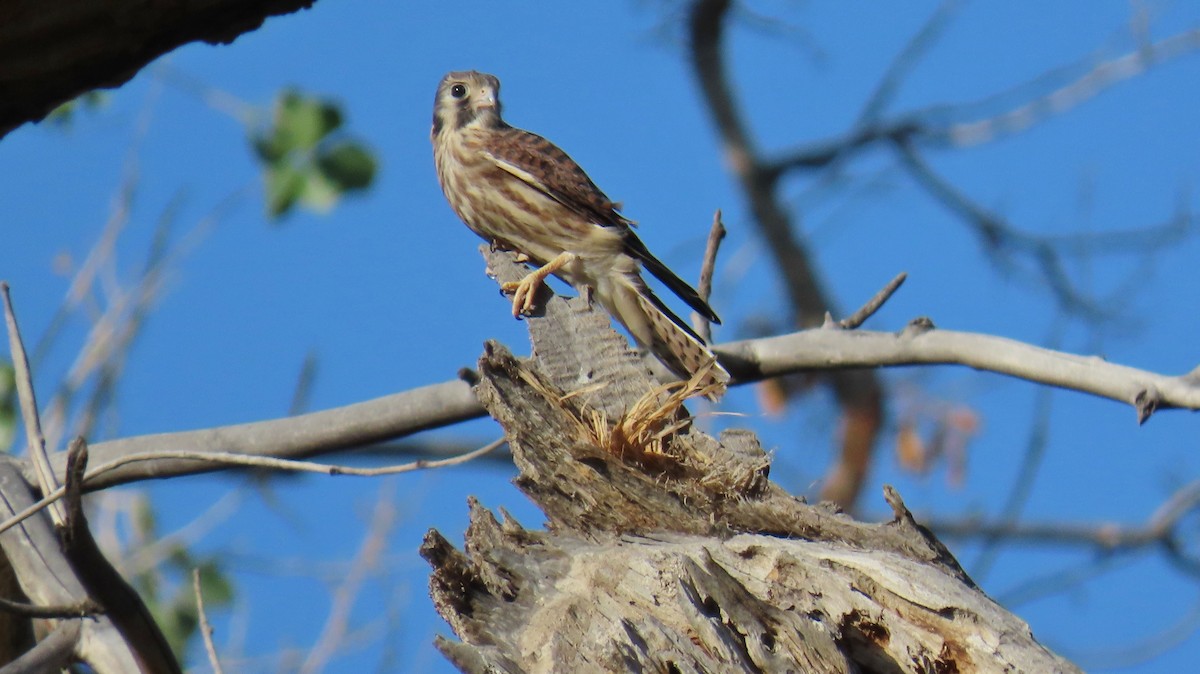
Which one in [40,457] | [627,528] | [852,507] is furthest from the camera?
[852,507]

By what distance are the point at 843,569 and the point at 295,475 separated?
3.05 metres

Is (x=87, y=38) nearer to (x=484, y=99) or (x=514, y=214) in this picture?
(x=514, y=214)

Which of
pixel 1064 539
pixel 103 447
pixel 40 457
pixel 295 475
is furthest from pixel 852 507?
pixel 40 457

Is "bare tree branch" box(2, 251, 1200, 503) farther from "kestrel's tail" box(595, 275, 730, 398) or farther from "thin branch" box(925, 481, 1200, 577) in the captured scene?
"thin branch" box(925, 481, 1200, 577)

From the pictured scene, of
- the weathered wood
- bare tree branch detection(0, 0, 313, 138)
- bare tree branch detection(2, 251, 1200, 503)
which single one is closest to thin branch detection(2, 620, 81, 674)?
bare tree branch detection(2, 251, 1200, 503)

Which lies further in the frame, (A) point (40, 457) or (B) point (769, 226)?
(B) point (769, 226)

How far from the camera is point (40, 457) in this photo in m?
2.99

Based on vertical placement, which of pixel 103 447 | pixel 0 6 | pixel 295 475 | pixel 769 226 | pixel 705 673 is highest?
pixel 769 226

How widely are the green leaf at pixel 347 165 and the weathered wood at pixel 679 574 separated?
2769mm

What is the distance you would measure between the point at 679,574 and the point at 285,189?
3.59m

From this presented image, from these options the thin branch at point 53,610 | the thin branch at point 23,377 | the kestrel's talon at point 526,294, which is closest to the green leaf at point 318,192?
the kestrel's talon at point 526,294

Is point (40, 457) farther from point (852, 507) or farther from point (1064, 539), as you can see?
point (1064, 539)

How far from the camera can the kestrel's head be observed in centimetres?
479

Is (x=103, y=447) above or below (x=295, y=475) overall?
below
